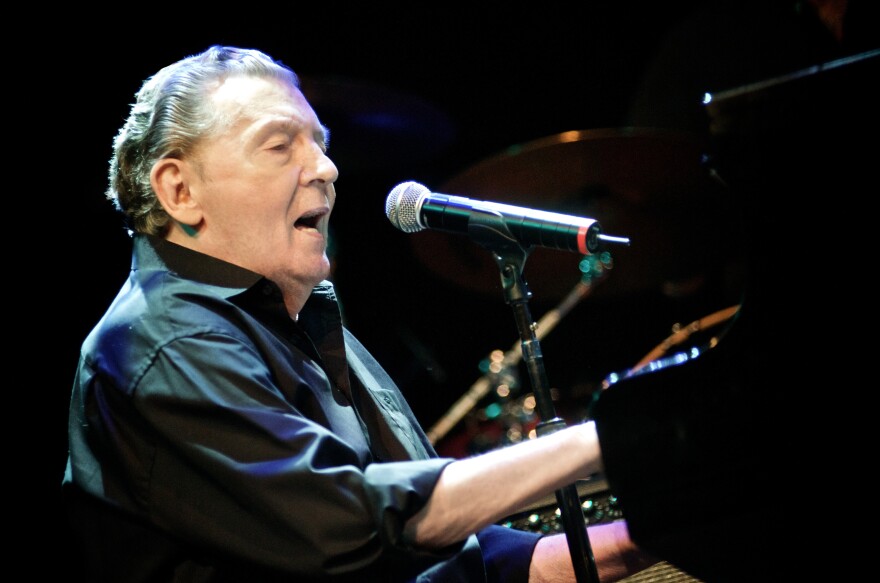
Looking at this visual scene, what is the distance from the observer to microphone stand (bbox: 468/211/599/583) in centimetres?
167

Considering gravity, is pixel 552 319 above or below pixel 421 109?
below

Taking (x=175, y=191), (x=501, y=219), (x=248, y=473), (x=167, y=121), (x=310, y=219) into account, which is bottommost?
(x=248, y=473)

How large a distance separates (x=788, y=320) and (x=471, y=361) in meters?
3.49

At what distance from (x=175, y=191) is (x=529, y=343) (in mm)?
868

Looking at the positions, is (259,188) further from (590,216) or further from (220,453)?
(590,216)

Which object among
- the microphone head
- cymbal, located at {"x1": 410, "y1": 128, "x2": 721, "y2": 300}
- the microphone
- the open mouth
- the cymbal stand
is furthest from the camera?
the cymbal stand

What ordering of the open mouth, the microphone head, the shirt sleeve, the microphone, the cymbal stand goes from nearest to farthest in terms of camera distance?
1. the shirt sleeve
2. the microphone
3. the microphone head
4. the open mouth
5. the cymbal stand

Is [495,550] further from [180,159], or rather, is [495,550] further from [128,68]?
Answer: [128,68]

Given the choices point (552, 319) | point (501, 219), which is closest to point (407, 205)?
point (501, 219)

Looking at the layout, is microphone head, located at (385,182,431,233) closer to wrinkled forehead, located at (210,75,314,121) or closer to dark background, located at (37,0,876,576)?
wrinkled forehead, located at (210,75,314,121)

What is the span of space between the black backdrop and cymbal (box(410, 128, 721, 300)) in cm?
12

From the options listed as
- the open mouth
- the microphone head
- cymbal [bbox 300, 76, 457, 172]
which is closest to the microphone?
the microphone head

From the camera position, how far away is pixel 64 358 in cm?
311

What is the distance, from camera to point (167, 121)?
1956 millimetres
